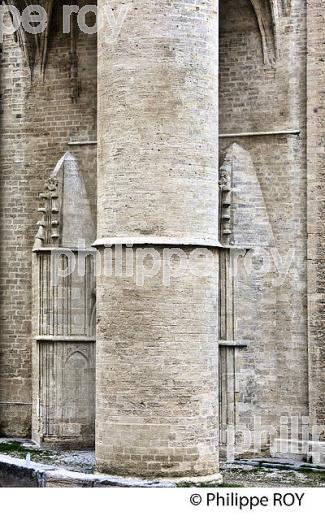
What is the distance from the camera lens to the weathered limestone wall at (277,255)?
53.8 ft

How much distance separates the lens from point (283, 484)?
14516mm

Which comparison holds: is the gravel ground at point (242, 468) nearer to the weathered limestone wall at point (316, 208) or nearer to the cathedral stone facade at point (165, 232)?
the cathedral stone facade at point (165, 232)

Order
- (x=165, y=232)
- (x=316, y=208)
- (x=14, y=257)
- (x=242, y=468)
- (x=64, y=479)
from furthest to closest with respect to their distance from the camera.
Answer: (x=14, y=257) < (x=316, y=208) < (x=242, y=468) < (x=165, y=232) < (x=64, y=479)

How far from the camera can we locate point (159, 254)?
1452cm

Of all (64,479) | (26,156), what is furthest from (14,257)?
(64,479)

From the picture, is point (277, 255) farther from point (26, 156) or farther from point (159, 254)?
point (26, 156)

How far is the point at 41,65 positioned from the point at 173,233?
203 inches

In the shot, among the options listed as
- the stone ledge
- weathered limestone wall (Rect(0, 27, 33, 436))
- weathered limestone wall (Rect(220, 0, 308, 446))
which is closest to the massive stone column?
the stone ledge

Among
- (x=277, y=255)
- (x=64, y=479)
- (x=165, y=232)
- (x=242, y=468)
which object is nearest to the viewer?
(x=64, y=479)

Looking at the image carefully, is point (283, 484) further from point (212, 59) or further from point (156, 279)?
point (212, 59)

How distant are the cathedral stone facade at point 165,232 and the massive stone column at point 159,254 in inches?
1.0

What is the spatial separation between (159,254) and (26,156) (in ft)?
15.2

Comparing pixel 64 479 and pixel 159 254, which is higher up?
pixel 159 254

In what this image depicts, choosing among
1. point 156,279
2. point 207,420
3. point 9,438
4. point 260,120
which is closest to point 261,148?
point 260,120
